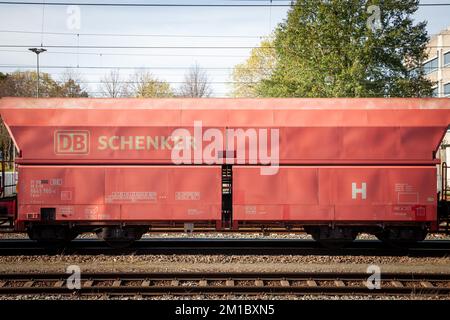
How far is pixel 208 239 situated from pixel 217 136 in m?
4.54

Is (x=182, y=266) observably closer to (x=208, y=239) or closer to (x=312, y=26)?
(x=208, y=239)

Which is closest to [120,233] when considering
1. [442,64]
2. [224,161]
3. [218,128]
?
[224,161]

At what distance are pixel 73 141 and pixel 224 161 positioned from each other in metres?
3.89

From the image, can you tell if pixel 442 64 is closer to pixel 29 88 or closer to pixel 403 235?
pixel 403 235

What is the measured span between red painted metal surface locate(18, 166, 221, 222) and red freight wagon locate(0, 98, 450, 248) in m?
0.03

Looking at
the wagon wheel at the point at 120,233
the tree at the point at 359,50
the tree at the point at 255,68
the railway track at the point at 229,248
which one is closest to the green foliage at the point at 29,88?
the tree at the point at 255,68

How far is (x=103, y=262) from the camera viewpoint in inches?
372

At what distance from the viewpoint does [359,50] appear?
19797 mm

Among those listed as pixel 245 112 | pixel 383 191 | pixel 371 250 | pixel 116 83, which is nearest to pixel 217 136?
pixel 245 112

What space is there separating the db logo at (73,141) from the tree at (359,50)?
47.9 ft
